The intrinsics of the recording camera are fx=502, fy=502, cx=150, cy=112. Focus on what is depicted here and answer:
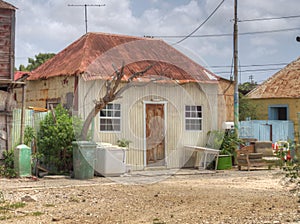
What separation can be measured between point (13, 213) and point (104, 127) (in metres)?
8.20

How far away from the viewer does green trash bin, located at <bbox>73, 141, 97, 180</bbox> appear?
578 inches

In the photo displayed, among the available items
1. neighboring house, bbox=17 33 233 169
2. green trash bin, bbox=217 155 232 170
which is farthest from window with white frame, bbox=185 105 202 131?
green trash bin, bbox=217 155 232 170

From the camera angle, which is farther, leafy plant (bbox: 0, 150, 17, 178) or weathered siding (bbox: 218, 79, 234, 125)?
weathered siding (bbox: 218, 79, 234, 125)

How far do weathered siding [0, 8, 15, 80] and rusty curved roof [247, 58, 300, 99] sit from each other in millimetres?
16175

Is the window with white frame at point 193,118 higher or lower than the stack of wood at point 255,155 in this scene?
higher

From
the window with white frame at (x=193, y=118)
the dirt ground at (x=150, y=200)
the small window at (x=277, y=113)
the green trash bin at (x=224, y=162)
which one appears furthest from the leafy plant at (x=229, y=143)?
the small window at (x=277, y=113)

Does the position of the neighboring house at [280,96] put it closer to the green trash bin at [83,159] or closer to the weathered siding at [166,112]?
the weathered siding at [166,112]

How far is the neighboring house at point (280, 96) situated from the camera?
26766 millimetres

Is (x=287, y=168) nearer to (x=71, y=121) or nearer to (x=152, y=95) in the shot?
(x=71, y=121)

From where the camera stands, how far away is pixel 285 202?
1029cm

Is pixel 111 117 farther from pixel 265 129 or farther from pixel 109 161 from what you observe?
pixel 265 129

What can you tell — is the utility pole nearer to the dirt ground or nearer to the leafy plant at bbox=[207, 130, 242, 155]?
the leafy plant at bbox=[207, 130, 242, 155]

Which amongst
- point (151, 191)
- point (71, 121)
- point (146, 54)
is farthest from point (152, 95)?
point (151, 191)

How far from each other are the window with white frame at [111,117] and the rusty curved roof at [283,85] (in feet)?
41.7
